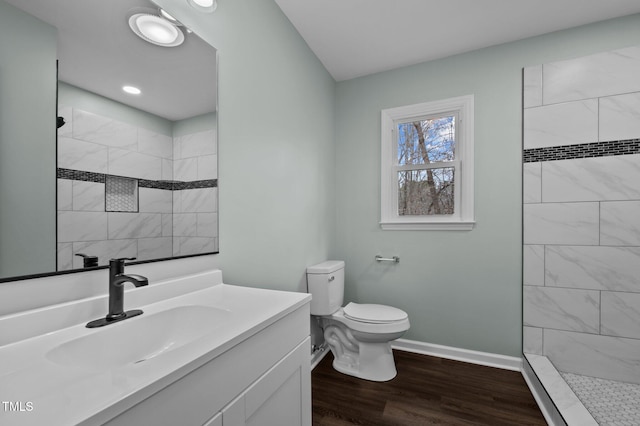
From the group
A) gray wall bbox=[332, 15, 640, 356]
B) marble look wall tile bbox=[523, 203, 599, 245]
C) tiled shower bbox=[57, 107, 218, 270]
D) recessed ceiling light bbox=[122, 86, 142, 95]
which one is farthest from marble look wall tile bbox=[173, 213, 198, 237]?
marble look wall tile bbox=[523, 203, 599, 245]

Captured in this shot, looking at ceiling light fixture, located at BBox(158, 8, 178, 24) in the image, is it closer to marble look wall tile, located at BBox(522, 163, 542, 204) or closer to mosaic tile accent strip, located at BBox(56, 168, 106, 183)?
mosaic tile accent strip, located at BBox(56, 168, 106, 183)

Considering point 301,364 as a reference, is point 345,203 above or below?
above

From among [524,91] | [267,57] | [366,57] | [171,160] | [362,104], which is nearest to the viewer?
[171,160]

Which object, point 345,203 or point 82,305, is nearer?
point 82,305

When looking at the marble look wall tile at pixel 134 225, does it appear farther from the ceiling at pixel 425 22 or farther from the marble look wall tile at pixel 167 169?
the ceiling at pixel 425 22

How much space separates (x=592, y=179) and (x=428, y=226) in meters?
1.11

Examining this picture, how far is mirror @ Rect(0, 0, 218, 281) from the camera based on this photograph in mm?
778

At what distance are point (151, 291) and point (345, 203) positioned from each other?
1.94 m

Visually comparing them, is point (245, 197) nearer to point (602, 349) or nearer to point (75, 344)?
point (75, 344)

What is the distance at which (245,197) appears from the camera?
1537 millimetres

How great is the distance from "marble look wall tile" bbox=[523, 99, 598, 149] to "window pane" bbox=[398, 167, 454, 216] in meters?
0.60

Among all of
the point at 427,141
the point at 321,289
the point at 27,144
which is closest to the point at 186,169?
the point at 27,144

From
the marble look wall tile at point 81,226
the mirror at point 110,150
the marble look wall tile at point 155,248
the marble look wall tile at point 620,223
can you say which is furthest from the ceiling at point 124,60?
the marble look wall tile at point 620,223

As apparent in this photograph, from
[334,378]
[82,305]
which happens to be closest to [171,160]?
[82,305]
